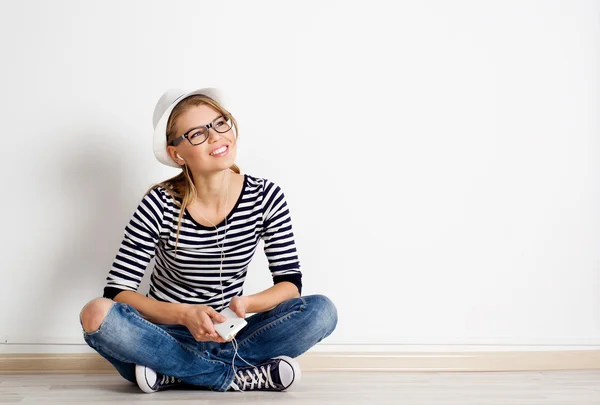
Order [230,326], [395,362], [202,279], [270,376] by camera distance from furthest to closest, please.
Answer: [395,362], [202,279], [270,376], [230,326]

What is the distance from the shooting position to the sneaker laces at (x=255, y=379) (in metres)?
1.68

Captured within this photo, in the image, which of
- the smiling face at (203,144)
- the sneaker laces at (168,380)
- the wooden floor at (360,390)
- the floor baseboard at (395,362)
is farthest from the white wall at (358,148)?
the sneaker laces at (168,380)

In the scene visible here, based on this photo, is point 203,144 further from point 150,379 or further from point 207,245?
point 150,379

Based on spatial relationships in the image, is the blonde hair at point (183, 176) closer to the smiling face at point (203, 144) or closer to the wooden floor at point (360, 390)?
the smiling face at point (203, 144)

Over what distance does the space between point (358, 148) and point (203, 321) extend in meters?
0.75

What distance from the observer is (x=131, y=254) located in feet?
5.63

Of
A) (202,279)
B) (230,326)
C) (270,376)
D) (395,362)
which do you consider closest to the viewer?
(230,326)

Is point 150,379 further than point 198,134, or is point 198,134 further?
point 198,134

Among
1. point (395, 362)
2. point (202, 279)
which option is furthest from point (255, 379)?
point (395, 362)

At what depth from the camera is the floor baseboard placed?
1938 millimetres

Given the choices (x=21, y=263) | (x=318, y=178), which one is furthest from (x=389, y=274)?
(x=21, y=263)

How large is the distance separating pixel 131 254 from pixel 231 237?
0.24 metres

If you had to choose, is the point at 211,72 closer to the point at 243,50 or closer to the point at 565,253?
the point at 243,50

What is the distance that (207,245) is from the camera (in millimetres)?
1771
